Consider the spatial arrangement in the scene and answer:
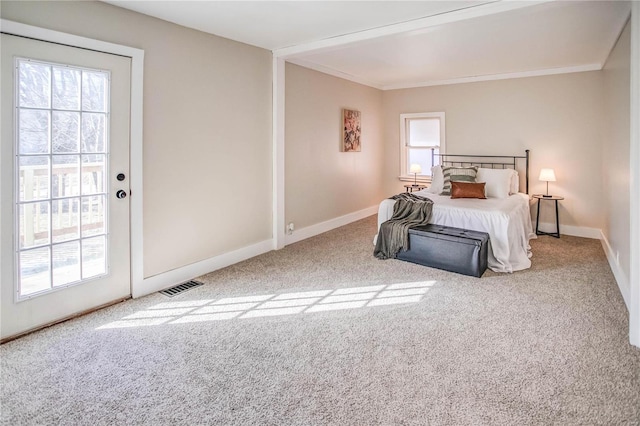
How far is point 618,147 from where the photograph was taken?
3891mm

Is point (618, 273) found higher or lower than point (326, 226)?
lower

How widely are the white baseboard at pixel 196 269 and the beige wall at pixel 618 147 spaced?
3.69 metres

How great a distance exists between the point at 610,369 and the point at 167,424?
8.21 feet

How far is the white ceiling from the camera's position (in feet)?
10.5

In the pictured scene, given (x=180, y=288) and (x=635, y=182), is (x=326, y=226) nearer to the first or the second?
(x=180, y=288)

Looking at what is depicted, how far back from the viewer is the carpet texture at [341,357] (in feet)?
6.48

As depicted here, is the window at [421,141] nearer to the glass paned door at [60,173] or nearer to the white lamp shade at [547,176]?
the white lamp shade at [547,176]

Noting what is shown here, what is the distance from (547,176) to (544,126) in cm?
81

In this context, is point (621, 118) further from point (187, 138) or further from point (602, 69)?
point (187, 138)

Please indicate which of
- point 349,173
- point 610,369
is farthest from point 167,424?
point 349,173

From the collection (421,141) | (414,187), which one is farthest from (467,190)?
(421,141)

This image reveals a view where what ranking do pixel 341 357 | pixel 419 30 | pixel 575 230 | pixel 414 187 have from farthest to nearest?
1. pixel 414 187
2. pixel 575 230
3. pixel 419 30
4. pixel 341 357

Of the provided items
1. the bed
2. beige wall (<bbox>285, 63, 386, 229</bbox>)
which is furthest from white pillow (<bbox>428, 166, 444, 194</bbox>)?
beige wall (<bbox>285, 63, 386, 229</bbox>)

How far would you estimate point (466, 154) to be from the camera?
6547 millimetres
